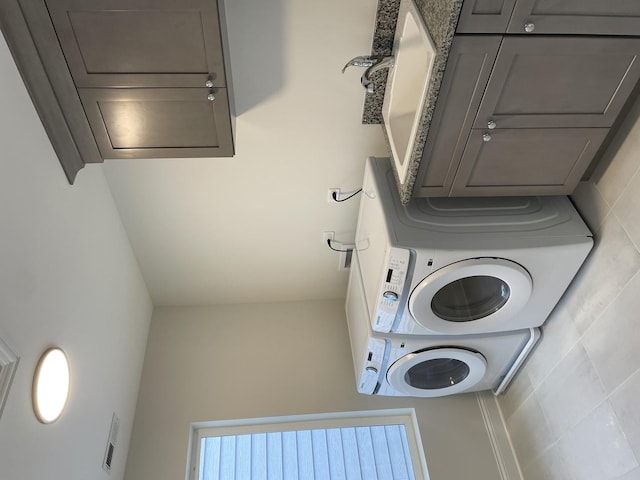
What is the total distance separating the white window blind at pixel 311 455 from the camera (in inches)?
94.2

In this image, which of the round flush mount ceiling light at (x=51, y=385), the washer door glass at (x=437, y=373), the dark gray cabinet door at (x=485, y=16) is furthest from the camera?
the washer door glass at (x=437, y=373)

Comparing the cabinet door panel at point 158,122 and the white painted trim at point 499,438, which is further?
the white painted trim at point 499,438

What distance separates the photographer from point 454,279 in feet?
5.84

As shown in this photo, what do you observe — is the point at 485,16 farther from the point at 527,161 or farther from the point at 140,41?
the point at 140,41

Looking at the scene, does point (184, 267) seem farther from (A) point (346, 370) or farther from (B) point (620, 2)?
(B) point (620, 2)

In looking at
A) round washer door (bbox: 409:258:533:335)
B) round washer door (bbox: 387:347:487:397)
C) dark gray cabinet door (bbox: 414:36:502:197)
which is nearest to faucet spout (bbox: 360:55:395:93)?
dark gray cabinet door (bbox: 414:36:502:197)

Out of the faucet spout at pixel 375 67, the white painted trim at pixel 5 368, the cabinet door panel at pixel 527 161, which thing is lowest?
the white painted trim at pixel 5 368

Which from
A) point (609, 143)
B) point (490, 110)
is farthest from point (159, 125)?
point (609, 143)

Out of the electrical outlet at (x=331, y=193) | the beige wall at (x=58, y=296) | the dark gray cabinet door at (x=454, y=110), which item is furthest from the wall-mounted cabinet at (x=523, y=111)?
the beige wall at (x=58, y=296)

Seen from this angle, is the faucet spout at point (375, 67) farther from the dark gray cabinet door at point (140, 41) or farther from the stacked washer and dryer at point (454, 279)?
the dark gray cabinet door at point (140, 41)

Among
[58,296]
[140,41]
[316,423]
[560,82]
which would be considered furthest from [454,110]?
[316,423]

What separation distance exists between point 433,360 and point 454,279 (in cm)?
66

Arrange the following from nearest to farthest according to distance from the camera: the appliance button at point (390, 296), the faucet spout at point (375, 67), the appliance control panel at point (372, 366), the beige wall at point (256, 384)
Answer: the faucet spout at point (375, 67) → the appliance button at point (390, 296) → the appliance control panel at point (372, 366) → the beige wall at point (256, 384)

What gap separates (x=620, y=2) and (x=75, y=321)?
205cm
